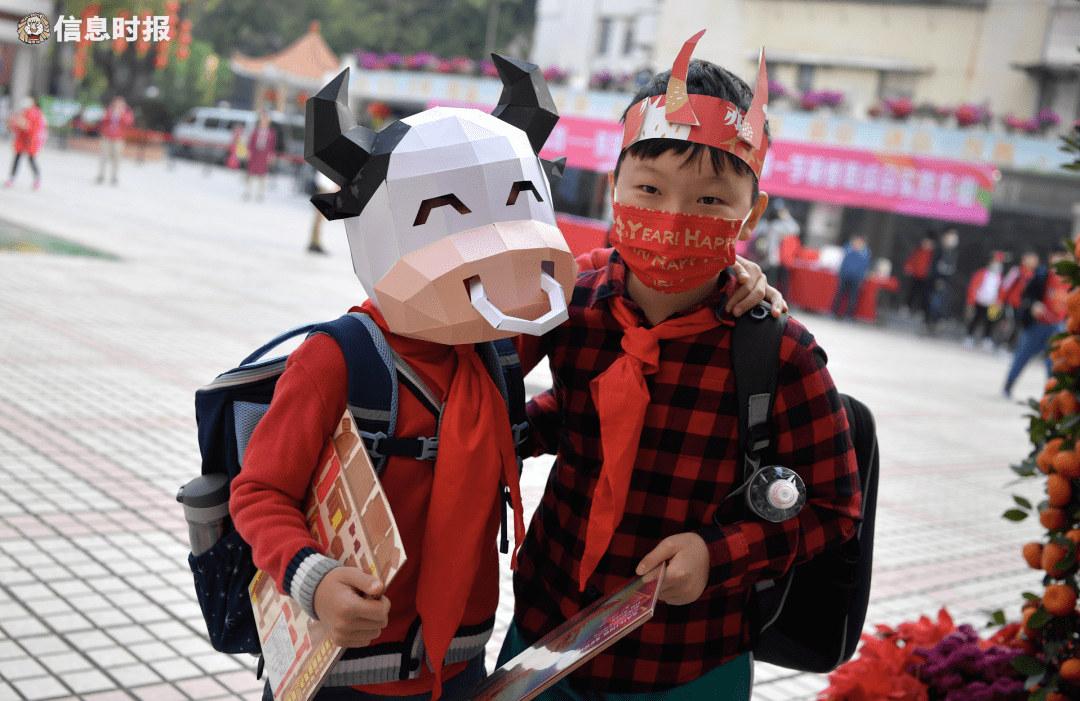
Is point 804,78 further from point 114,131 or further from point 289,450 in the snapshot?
point 289,450

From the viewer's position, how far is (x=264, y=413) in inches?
65.0

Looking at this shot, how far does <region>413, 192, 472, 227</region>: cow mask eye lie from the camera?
1582 millimetres

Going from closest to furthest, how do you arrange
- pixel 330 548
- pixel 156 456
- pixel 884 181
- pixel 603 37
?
1. pixel 330 548
2. pixel 156 456
3. pixel 884 181
4. pixel 603 37

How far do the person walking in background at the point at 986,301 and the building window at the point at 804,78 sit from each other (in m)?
9.32

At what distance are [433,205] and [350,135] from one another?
0.17m

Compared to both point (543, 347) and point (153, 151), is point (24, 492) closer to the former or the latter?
point (543, 347)

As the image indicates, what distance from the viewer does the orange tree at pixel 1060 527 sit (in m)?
2.49

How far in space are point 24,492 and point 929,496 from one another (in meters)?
5.59

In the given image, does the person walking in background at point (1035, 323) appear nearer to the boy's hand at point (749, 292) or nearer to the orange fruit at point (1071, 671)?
the orange fruit at point (1071, 671)

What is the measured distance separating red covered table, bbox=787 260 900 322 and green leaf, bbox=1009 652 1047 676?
16.9 metres

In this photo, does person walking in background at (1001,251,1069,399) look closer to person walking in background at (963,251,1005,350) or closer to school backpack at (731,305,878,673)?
person walking in background at (963,251,1005,350)
